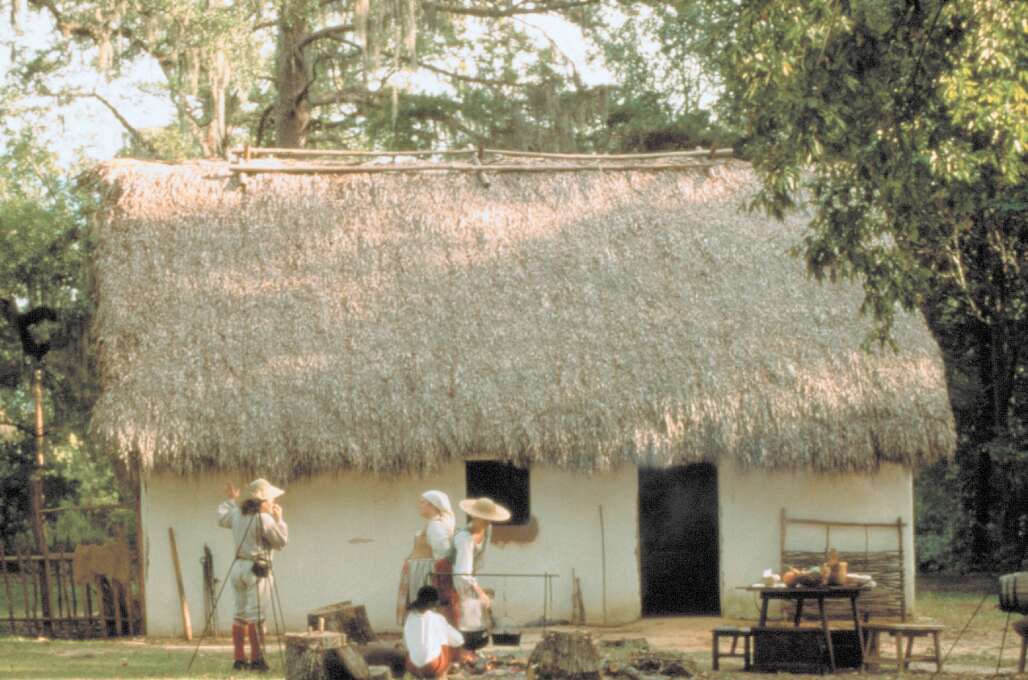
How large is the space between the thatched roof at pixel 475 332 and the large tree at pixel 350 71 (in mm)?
4542

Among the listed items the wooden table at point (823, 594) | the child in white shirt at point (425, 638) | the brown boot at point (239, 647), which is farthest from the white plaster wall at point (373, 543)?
the child in white shirt at point (425, 638)

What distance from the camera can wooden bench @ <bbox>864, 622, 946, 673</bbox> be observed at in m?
11.7

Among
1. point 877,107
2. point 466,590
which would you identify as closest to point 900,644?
point 466,590

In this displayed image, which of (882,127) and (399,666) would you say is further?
(399,666)

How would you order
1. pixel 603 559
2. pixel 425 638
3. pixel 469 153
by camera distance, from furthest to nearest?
pixel 469 153, pixel 603 559, pixel 425 638

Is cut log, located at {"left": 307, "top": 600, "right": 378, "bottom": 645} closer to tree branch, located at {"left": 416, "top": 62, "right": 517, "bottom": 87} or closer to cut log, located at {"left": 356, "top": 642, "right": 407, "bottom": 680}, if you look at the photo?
cut log, located at {"left": 356, "top": 642, "right": 407, "bottom": 680}

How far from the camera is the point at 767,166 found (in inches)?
413

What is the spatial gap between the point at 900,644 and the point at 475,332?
5.24 metres

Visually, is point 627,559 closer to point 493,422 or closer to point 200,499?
point 493,422

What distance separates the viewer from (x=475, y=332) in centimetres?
1520

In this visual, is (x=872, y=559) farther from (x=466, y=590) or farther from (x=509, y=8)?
(x=509, y=8)

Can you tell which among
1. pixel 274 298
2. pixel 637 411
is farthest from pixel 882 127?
pixel 274 298

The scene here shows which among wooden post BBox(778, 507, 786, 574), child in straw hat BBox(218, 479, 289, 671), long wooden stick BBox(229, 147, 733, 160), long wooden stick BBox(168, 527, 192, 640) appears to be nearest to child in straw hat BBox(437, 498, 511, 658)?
child in straw hat BBox(218, 479, 289, 671)

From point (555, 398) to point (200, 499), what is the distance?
343cm
